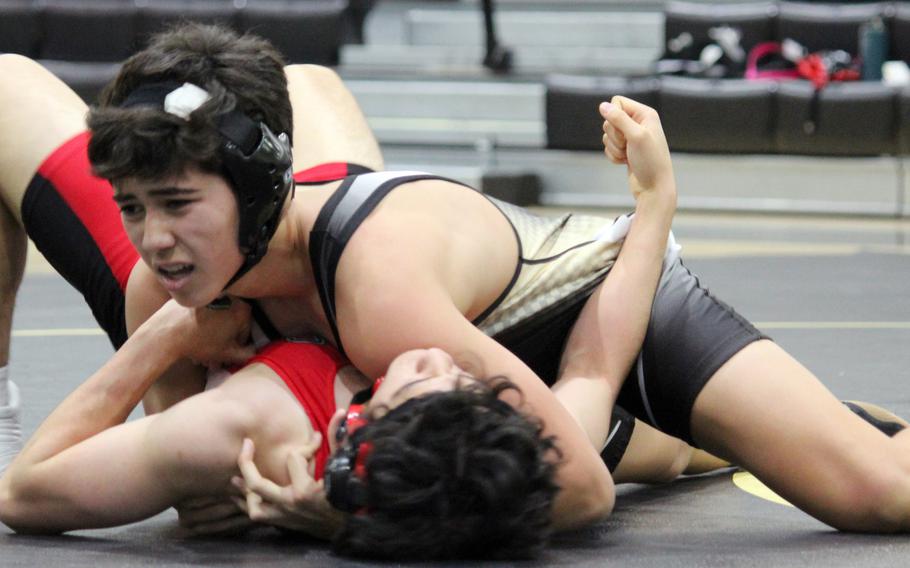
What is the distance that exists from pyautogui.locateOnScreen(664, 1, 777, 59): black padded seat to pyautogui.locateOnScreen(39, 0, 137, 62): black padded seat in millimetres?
2939

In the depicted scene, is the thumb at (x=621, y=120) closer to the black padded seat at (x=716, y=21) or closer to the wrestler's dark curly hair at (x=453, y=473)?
the wrestler's dark curly hair at (x=453, y=473)

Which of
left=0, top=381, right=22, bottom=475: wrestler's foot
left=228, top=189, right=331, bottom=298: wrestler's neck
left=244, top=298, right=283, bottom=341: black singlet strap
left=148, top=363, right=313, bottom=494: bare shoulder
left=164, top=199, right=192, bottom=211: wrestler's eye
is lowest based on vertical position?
left=0, top=381, right=22, bottom=475: wrestler's foot

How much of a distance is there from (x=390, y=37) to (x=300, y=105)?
660cm

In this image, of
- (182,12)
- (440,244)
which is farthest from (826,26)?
(440,244)

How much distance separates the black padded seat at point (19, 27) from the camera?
879 cm

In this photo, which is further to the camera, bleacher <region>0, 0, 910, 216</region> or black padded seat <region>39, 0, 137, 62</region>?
black padded seat <region>39, 0, 137, 62</region>

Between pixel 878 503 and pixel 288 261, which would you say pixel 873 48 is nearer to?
pixel 878 503

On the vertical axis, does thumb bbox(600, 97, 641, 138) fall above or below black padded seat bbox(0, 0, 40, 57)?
above

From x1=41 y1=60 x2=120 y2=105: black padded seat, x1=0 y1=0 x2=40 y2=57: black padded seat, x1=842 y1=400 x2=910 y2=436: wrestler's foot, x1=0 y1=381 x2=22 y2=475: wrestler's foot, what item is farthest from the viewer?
x1=0 y1=0 x2=40 y2=57: black padded seat

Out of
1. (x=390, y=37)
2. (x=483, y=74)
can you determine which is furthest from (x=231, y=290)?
(x=390, y=37)

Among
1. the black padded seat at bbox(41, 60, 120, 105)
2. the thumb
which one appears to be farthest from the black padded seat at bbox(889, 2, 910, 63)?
the thumb

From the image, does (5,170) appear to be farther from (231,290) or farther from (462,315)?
(462,315)

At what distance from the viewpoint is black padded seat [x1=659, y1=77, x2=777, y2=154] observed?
7781 mm

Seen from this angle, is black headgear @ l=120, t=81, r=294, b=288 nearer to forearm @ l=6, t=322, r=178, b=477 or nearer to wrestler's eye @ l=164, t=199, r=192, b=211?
wrestler's eye @ l=164, t=199, r=192, b=211
